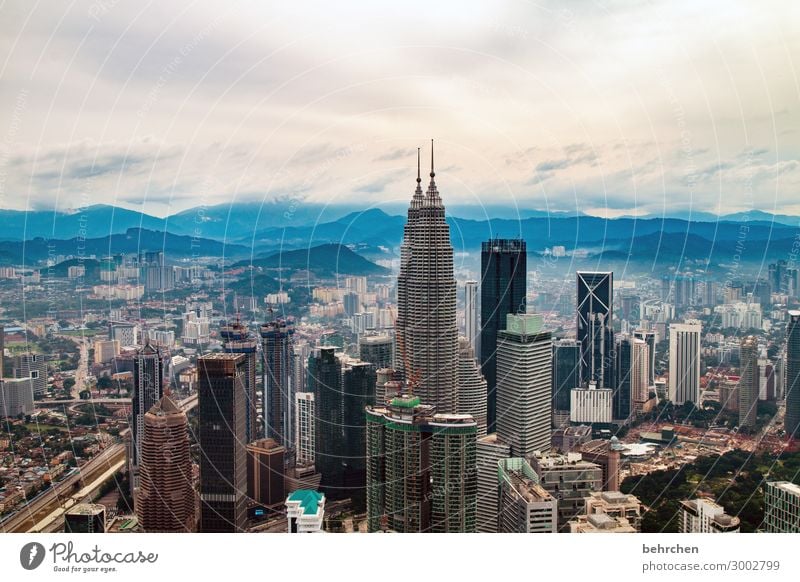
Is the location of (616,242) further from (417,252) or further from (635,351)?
(417,252)

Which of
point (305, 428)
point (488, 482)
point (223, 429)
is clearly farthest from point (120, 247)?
point (488, 482)

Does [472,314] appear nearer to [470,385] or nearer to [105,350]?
[470,385]

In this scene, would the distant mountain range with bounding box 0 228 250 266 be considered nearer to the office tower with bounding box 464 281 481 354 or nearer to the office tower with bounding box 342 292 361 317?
the office tower with bounding box 342 292 361 317

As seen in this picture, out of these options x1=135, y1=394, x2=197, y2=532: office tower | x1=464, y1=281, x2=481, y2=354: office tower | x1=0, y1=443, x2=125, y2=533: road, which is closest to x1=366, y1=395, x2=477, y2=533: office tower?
x1=135, y1=394, x2=197, y2=532: office tower

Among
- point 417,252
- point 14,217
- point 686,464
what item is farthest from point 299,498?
point 417,252

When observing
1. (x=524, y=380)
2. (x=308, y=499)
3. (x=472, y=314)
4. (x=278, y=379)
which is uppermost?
(x=472, y=314)

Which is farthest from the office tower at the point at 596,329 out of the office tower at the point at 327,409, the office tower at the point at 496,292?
the office tower at the point at 327,409
